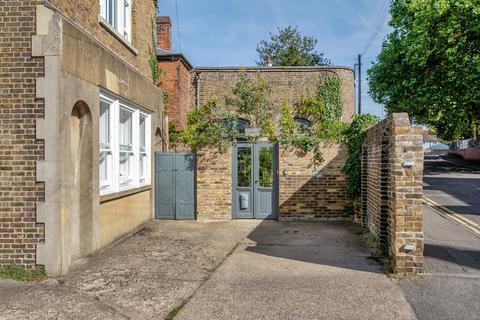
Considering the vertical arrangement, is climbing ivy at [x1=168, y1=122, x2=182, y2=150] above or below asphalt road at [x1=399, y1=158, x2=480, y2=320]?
above

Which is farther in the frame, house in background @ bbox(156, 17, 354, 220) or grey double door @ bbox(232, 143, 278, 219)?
grey double door @ bbox(232, 143, 278, 219)

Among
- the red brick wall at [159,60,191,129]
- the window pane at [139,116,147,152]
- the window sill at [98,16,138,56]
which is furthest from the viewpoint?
the red brick wall at [159,60,191,129]

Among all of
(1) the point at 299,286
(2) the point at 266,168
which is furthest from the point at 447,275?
(2) the point at 266,168

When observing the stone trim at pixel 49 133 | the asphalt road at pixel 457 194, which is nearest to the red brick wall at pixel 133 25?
the stone trim at pixel 49 133

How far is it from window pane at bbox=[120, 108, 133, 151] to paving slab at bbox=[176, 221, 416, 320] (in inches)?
153

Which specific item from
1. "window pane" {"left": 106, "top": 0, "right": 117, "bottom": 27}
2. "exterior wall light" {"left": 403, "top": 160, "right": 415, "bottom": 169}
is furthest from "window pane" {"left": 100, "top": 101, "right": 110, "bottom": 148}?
"exterior wall light" {"left": 403, "top": 160, "right": 415, "bottom": 169}

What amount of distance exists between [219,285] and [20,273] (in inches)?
124

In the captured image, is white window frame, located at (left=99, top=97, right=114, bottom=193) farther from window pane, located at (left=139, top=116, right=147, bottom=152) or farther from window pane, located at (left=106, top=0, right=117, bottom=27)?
window pane, located at (left=139, top=116, right=147, bottom=152)

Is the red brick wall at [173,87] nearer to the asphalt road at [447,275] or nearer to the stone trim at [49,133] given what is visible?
the stone trim at [49,133]

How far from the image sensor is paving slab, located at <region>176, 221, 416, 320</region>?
4750mm

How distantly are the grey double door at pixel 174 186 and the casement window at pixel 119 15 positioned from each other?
378 cm

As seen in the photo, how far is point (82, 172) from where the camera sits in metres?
7.44

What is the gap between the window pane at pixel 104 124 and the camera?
846cm

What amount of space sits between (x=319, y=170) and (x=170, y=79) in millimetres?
7129
